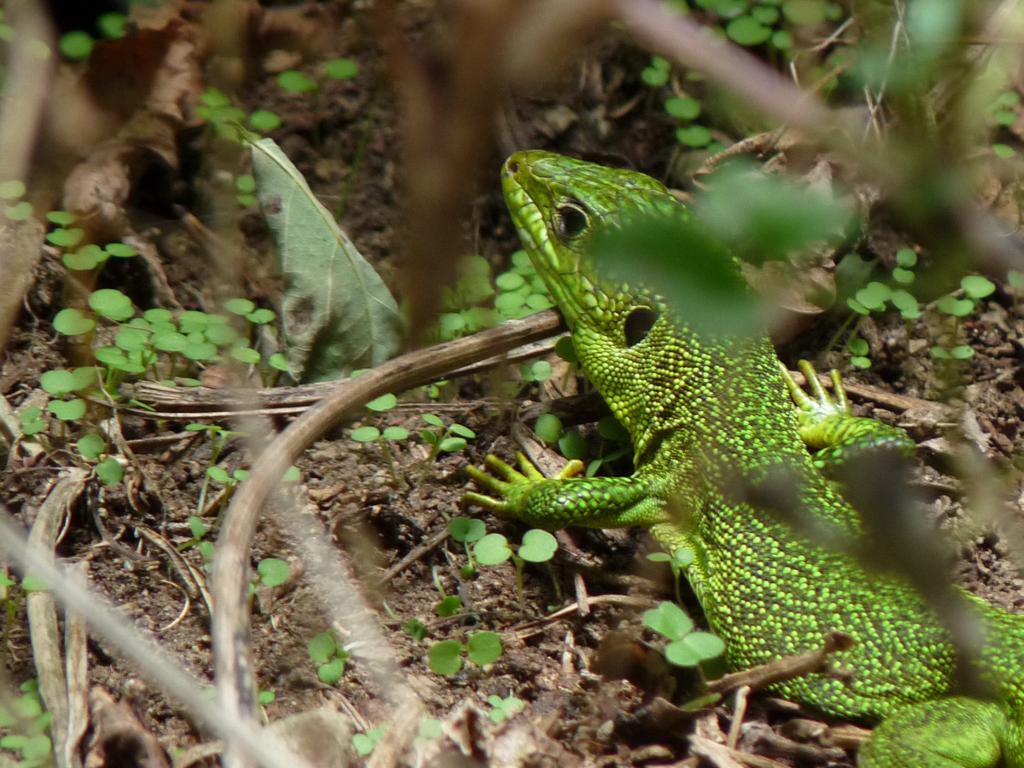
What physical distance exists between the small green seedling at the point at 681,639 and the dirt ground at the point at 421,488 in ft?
0.56

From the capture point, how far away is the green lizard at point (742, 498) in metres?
3.20

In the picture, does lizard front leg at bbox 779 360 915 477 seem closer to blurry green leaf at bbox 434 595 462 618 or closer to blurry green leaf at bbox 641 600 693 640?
blurry green leaf at bbox 641 600 693 640

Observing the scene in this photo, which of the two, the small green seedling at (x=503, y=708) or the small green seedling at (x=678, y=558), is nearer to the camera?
the small green seedling at (x=503, y=708)

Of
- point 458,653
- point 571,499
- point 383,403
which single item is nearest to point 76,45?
point 383,403

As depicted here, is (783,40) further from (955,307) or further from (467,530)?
(467,530)

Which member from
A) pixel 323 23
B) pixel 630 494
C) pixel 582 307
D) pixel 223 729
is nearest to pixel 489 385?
pixel 582 307

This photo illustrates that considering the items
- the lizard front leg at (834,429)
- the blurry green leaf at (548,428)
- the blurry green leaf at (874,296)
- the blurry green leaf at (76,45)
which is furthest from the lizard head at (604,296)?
the blurry green leaf at (76,45)

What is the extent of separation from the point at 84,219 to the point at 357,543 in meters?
1.94

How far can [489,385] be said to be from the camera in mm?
4344

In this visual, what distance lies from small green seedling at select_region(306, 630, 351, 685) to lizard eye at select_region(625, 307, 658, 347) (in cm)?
151

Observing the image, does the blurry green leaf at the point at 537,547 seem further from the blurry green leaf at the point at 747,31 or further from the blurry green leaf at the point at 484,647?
the blurry green leaf at the point at 747,31

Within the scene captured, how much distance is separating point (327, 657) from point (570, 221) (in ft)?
5.80

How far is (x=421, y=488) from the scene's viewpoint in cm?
394

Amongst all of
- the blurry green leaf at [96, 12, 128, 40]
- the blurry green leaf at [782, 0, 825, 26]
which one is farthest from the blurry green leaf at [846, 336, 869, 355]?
the blurry green leaf at [96, 12, 128, 40]
